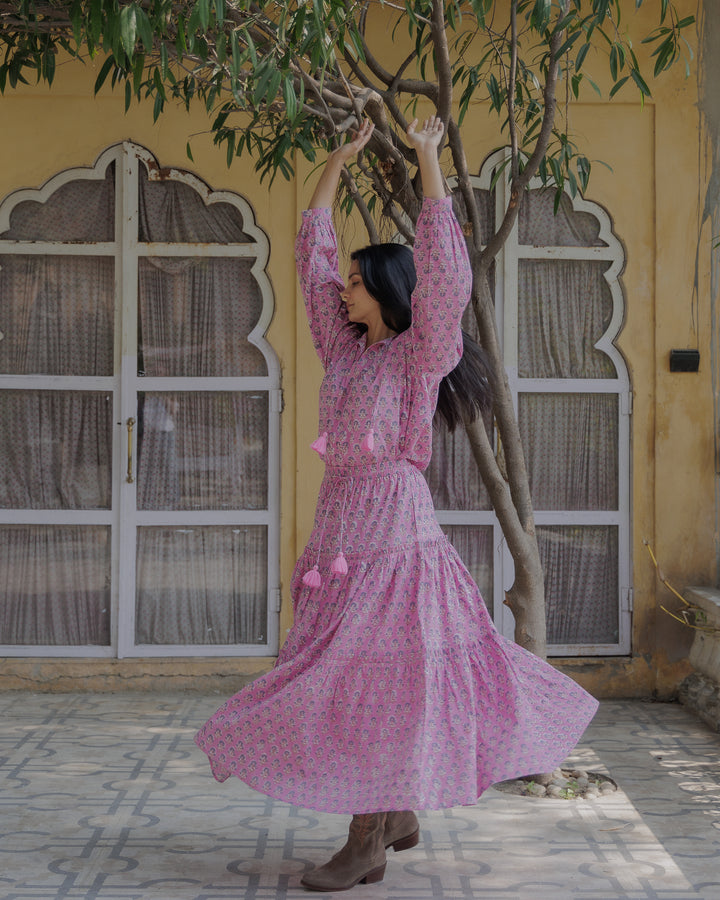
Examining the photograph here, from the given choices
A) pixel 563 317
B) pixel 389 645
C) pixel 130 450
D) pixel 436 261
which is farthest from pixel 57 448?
pixel 436 261

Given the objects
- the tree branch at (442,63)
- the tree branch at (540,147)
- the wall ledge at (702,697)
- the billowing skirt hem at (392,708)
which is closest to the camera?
the billowing skirt hem at (392,708)

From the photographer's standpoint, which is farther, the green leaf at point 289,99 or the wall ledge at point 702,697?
the wall ledge at point 702,697

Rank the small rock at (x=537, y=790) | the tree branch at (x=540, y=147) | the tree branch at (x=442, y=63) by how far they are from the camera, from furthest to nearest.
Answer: the small rock at (x=537, y=790)
the tree branch at (x=540, y=147)
the tree branch at (x=442, y=63)

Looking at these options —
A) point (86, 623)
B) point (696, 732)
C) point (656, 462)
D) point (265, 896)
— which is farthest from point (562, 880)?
point (86, 623)

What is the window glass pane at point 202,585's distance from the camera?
180 inches

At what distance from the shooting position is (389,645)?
7.84 ft

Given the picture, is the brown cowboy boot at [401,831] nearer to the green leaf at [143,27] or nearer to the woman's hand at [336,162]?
the woman's hand at [336,162]

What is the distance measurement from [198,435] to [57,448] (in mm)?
598

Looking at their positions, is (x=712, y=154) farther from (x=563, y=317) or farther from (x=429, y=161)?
(x=429, y=161)

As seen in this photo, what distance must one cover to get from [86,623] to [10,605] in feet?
1.09

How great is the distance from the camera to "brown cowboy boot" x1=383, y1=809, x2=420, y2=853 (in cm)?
262

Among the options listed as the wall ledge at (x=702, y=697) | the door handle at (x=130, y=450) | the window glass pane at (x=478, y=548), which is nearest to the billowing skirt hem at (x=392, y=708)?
the wall ledge at (x=702, y=697)

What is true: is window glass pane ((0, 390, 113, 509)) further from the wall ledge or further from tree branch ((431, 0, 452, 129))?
the wall ledge

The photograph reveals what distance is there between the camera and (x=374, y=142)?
10.2 feet
